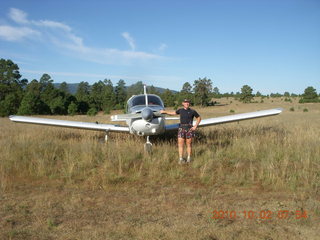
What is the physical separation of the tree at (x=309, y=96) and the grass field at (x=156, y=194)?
53775 mm

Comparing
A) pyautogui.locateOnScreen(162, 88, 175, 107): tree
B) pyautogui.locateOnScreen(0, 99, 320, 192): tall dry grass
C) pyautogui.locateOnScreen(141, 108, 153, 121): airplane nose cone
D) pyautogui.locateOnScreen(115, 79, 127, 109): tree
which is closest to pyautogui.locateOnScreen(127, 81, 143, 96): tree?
pyautogui.locateOnScreen(0, 99, 320, 192): tall dry grass

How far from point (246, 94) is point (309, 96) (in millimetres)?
14066

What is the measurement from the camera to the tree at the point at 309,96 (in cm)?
5294

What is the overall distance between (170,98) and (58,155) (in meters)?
48.2

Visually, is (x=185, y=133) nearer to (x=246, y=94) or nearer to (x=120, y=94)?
(x=120, y=94)

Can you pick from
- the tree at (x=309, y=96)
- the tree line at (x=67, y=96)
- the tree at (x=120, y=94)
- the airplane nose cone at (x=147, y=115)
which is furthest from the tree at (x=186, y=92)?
the airplane nose cone at (x=147, y=115)

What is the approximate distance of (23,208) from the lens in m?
3.64

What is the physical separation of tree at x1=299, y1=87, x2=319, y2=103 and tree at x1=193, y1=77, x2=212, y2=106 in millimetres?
20225

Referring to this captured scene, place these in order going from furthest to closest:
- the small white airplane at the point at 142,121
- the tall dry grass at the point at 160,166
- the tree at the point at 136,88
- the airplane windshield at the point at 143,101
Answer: the tree at the point at 136,88 → the airplane windshield at the point at 143,101 → the small white airplane at the point at 142,121 → the tall dry grass at the point at 160,166

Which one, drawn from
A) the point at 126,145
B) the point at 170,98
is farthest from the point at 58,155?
the point at 170,98

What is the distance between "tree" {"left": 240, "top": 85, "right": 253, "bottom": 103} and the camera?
207 ft

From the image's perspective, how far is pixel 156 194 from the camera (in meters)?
4.30
